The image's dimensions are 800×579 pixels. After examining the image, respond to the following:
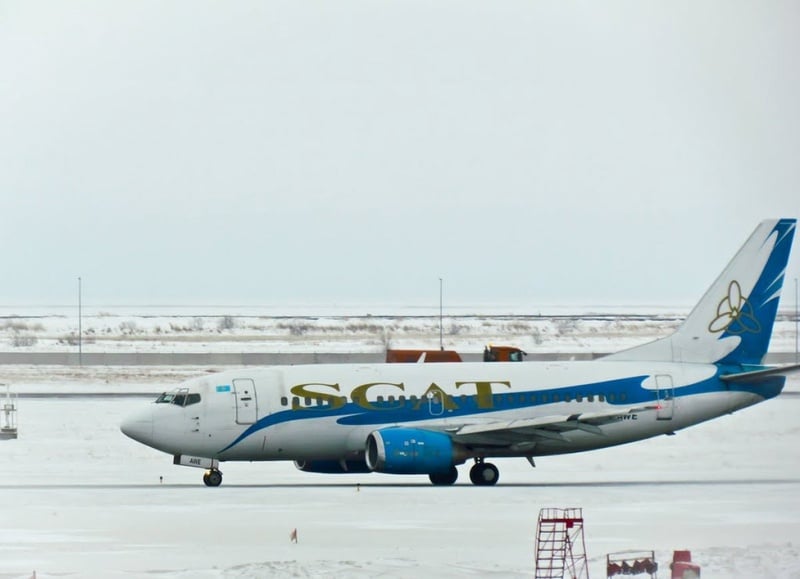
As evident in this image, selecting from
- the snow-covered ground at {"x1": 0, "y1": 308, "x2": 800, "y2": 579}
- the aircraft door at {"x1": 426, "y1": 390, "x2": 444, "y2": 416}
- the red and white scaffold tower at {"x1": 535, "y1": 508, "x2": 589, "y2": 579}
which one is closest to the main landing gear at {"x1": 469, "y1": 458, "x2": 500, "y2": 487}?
the snow-covered ground at {"x1": 0, "y1": 308, "x2": 800, "y2": 579}

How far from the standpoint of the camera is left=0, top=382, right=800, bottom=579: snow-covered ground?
26484 mm

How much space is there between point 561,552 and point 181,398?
1675cm

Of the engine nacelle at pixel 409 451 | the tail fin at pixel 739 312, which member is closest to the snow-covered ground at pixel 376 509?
the engine nacelle at pixel 409 451

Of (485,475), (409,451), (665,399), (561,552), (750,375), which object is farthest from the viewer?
(750,375)

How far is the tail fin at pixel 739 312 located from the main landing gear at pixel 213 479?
12830mm

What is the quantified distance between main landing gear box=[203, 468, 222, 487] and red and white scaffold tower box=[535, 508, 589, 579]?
12.1 meters

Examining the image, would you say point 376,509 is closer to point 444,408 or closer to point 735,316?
point 444,408

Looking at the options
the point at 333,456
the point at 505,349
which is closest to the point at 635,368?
the point at 333,456

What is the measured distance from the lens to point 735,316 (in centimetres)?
4594

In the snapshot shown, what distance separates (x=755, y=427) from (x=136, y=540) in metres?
33.3

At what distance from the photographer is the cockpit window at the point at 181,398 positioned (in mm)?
41500

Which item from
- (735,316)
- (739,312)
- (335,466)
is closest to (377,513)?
(335,466)

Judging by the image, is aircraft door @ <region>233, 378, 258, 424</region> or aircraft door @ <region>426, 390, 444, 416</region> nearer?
aircraft door @ <region>233, 378, 258, 424</region>

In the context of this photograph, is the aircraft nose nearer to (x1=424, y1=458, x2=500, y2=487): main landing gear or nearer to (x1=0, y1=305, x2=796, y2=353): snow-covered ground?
(x1=424, y1=458, x2=500, y2=487): main landing gear
